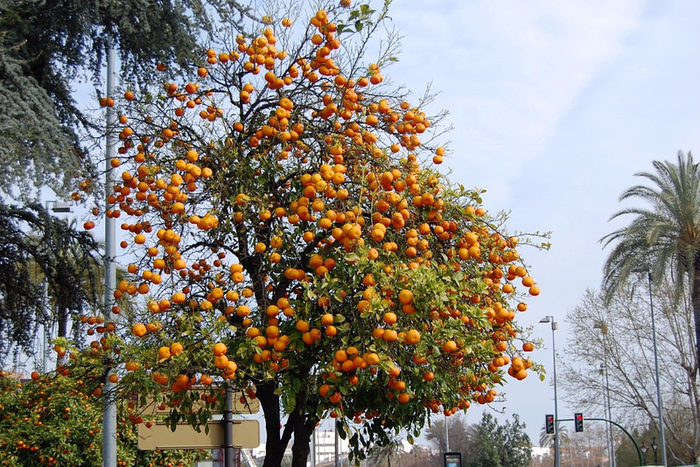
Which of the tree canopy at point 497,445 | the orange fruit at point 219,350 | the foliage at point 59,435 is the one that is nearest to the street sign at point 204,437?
the orange fruit at point 219,350

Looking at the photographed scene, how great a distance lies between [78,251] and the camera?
9.12 meters

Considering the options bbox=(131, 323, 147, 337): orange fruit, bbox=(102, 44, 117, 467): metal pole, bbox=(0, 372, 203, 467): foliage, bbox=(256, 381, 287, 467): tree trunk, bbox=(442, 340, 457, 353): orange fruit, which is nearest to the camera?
bbox=(442, 340, 457, 353): orange fruit

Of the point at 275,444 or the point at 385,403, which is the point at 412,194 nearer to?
the point at 385,403

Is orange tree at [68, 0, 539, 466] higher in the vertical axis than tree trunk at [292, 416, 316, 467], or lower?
higher

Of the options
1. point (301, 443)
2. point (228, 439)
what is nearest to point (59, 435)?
point (228, 439)

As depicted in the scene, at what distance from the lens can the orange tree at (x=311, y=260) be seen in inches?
239

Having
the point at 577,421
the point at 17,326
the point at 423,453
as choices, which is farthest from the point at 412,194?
the point at 423,453

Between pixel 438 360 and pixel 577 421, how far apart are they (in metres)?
25.8

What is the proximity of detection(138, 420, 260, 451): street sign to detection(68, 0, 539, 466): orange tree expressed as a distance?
0.70 meters

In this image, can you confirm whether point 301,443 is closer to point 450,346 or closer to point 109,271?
point 450,346

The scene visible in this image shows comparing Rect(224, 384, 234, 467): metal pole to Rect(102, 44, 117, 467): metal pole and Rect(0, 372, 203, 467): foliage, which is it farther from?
Rect(0, 372, 203, 467): foliage

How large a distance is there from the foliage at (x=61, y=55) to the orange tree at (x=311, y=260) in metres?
0.57

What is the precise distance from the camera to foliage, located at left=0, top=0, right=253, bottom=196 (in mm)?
6707

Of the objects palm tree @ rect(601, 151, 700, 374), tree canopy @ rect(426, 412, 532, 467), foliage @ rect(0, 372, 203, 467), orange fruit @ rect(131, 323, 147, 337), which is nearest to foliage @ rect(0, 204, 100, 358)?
orange fruit @ rect(131, 323, 147, 337)
